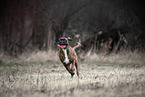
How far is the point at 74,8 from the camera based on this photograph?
41.2ft

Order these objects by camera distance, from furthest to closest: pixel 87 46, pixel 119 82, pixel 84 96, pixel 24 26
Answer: pixel 24 26 < pixel 87 46 < pixel 119 82 < pixel 84 96

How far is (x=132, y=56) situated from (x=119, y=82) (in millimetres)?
5554

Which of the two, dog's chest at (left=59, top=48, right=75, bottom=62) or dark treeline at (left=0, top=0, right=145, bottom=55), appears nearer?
dog's chest at (left=59, top=48, right=75, bottom=62)

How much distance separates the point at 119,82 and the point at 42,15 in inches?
399

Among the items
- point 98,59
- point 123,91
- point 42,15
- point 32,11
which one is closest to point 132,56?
point 98,59

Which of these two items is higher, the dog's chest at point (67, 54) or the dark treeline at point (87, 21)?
the dark treeline at point (87, 21)

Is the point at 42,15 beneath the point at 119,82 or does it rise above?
above

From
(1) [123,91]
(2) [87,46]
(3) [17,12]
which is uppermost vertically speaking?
(3) [17,12]

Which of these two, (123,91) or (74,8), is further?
(74,8)

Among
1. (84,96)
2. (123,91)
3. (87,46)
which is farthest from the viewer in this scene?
(87,46)

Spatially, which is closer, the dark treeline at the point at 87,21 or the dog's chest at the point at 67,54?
the dog's chest at the point at 67,54

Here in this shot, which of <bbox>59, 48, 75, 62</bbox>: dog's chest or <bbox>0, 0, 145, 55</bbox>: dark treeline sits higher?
<bbox>0, 0, 145, 55</bbox>: dark treeline

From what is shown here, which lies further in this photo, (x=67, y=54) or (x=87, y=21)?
(x=87, y=21)

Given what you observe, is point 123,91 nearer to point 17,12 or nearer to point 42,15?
point 42,15
